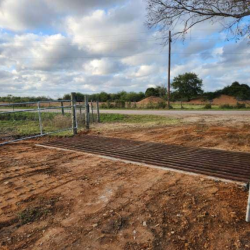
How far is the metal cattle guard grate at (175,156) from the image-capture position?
428 cm

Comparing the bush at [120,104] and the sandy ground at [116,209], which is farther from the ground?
the bush at [120,104]

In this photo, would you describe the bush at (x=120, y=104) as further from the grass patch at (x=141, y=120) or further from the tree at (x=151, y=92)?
the tree at (x=151, y=92)

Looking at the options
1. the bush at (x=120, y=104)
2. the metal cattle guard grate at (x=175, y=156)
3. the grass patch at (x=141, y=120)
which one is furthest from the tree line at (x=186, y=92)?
the metal cattle guard grate at (x=175, y=156)

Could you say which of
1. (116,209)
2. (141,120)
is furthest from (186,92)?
(116,209)

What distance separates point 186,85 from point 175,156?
137 ft

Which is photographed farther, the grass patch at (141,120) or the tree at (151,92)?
the tree at (151,92)

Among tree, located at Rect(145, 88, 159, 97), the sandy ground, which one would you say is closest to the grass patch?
the sandy ground

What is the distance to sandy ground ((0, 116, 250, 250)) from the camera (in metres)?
2.31

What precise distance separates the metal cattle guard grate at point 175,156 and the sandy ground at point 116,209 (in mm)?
436

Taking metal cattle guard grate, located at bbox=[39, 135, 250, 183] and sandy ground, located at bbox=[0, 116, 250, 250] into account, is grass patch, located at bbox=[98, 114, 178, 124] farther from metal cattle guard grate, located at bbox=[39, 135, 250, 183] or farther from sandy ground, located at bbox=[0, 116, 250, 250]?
sandy ground, located at bbox=[0, 116, 250, 250]

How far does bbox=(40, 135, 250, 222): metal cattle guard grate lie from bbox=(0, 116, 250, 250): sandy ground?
436 millimetres

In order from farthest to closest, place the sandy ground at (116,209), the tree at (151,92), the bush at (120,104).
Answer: the tree at (151,92) → the bush at (120,104) → the sandy ground at (116,209)

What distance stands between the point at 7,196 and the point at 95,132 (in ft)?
19.9

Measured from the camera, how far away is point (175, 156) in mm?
5371
